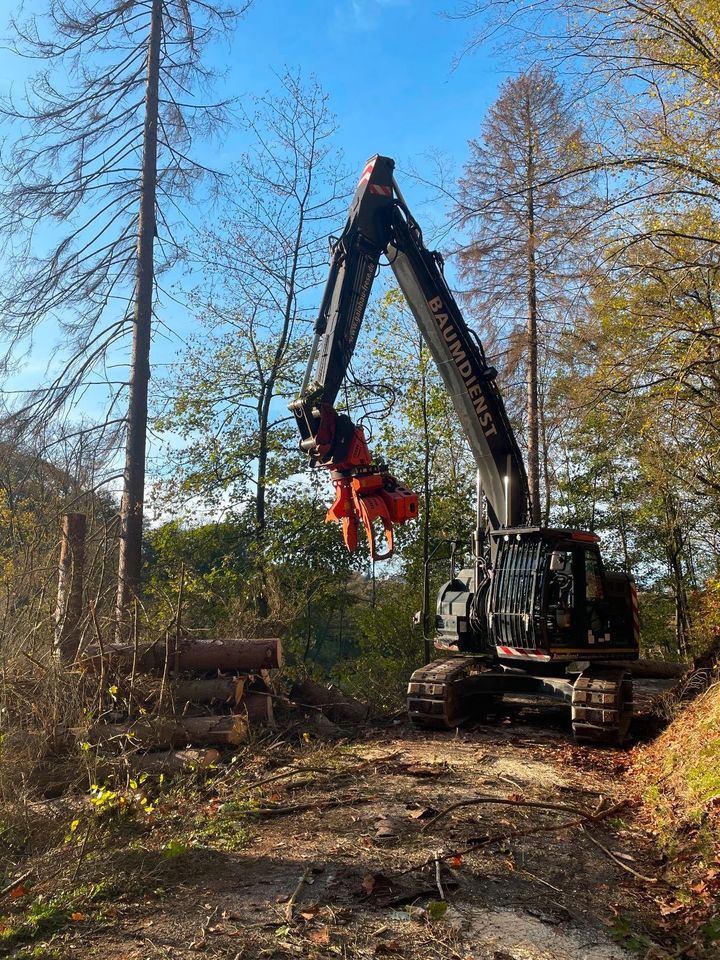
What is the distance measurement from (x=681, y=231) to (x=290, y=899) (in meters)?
9.14

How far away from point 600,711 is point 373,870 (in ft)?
14.2

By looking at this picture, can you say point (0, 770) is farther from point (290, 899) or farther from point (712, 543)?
point (712, 543)

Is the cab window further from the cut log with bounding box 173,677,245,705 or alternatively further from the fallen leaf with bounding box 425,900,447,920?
the fallen leaf with bounding box 425,900,447,920

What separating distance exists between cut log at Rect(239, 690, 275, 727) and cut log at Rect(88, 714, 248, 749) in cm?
54

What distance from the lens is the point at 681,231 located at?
10.1 meters

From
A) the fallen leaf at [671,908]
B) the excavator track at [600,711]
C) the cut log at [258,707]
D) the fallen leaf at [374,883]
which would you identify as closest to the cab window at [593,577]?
the excavator track at [600,711]

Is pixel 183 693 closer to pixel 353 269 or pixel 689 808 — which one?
pixel 353 269

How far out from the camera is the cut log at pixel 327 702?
10109mm

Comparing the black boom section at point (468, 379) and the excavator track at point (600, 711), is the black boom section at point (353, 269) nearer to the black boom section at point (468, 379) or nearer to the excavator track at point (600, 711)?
the black boom section at point (468, 379)

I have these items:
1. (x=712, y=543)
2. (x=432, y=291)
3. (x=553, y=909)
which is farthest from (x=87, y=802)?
(x=712, y=543)

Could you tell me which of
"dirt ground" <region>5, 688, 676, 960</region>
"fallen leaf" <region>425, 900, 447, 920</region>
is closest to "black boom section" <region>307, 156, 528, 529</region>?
"dirt ground" <region>5, 688, 676, 960</region>

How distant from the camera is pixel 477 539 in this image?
10039mm

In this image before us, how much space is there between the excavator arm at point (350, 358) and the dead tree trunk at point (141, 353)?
5345 mm

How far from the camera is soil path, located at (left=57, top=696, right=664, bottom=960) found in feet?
12.6
